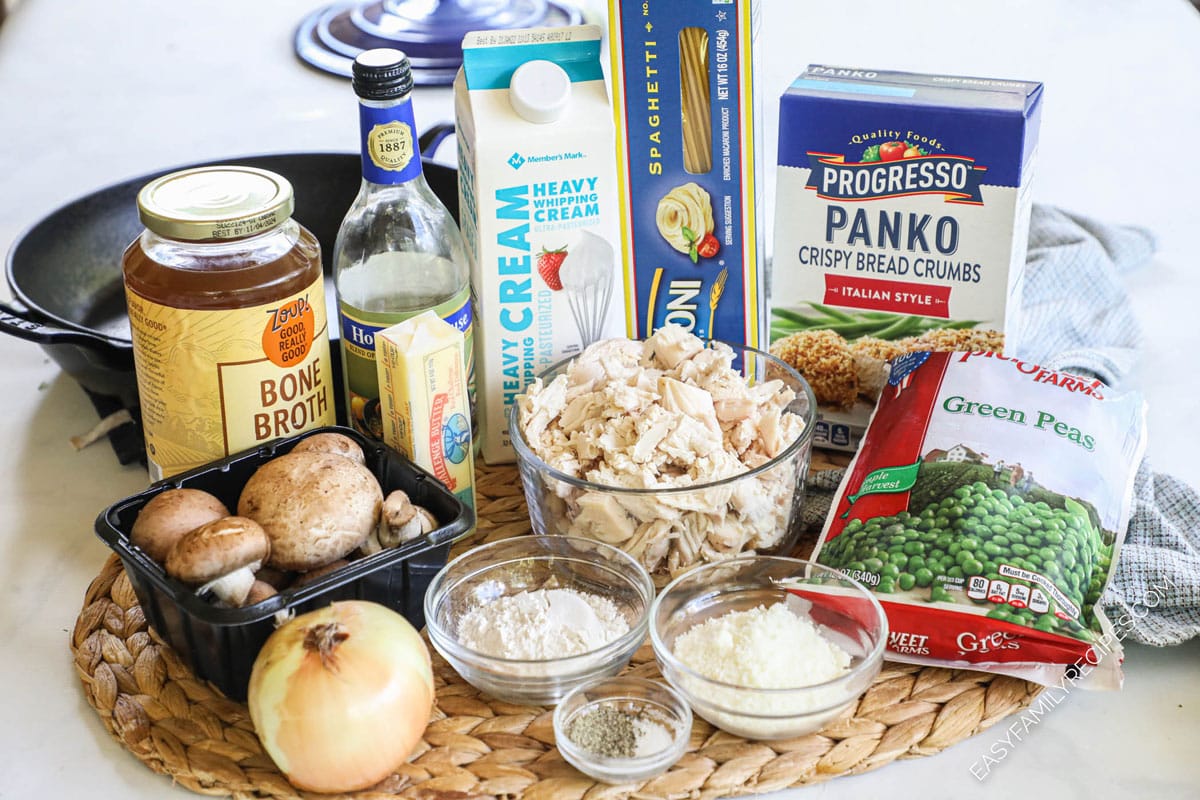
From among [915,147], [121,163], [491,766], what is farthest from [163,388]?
[121,163]

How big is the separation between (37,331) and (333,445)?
289 millimetres

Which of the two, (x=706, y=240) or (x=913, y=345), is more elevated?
(x=706, y=240)

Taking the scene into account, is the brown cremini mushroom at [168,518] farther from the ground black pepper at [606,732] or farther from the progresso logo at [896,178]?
the progresso logo at [896,178]

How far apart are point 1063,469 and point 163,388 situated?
2.47ft

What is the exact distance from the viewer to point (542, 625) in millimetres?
954

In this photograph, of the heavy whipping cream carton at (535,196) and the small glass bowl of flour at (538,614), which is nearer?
the small glass bowl of flour at (538,614)

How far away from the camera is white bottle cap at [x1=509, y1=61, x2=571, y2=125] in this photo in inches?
43.2

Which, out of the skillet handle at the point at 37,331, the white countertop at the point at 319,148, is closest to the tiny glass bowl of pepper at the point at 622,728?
the white countertop at the point at 319,148

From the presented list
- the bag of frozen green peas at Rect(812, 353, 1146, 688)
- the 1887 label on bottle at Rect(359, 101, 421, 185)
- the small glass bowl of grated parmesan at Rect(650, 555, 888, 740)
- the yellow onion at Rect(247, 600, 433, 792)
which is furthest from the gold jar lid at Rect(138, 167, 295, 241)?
the bag of frozen green peas at Rect(812, 353, 1146, 688)

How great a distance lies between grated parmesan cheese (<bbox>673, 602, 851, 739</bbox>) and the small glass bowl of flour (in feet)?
0.18

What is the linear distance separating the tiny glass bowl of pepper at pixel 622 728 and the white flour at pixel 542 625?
0.04 meters

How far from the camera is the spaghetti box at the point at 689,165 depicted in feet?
3.65

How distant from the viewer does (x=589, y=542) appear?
1.02 meters

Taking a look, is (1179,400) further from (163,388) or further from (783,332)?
(163,388)
